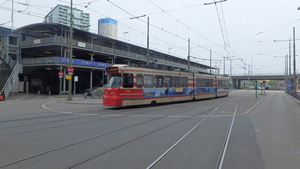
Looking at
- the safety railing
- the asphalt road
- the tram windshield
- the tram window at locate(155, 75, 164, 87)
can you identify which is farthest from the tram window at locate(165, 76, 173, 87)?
the safety railing

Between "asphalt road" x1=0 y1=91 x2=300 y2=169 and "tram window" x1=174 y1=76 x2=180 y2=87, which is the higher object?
"tram window" x1=174 y1=76 x2=180 y2=87

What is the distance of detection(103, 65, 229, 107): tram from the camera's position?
16.0 metres

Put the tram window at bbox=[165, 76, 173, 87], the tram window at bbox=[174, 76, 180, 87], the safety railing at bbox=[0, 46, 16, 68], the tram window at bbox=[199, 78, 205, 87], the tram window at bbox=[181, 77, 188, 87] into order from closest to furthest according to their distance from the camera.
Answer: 1. the tram window at bbox=[165, 76, 173, 87]
2. the tram window at bbox=[174, 76, 180, 87]
3. the tram window at bbox=[181, 77, 188, 87]
4. the tram window at bbox=[199, 78, 205, 87]
5. the safety railing at bbox=[0, 46, 16, 68]

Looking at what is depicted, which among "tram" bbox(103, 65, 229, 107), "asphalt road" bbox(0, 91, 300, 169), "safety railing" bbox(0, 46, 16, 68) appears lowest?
"asphalt road" bbox(0, 91, 300, 169)

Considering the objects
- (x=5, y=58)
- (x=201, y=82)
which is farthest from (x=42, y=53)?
(x=201, y=82)

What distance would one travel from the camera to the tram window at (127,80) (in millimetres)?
16156

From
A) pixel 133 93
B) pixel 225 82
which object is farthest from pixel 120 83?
pixel 225 82

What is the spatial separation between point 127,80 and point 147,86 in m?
2.07

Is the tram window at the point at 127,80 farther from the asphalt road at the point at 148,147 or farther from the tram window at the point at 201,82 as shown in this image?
the tram window at the point at 201,82

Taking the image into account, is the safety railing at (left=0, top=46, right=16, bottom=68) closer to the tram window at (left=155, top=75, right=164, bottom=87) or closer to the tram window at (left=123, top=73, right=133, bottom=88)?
the tram window at (left=123, top=73, right=133, bottom=88)

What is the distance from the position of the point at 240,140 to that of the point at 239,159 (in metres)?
2.08

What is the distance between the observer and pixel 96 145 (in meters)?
6.75

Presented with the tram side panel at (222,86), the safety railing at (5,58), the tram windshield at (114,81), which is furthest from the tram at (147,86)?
the safety railing at (5,58)

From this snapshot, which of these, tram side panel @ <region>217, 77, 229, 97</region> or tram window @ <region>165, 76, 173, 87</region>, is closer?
tram window @ <region>165, 76, 173, 87</region>
